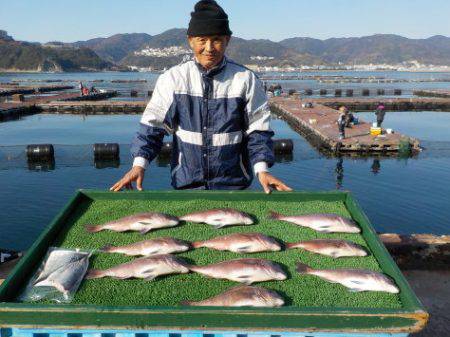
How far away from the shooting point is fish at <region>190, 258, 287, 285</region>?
2.57 m

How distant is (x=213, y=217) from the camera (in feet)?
10.9

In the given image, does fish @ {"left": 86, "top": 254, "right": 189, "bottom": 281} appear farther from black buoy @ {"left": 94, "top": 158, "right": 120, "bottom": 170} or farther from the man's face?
black buoy @ {"left": 94, "top": 158, "right": 120, "bottom": 170}

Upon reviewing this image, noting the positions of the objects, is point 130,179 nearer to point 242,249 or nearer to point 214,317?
point 242,249

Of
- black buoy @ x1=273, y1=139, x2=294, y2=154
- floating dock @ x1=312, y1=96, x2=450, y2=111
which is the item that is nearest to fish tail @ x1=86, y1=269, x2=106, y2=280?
black buoy @ x1=273, y1=139, x2=294, y2=154

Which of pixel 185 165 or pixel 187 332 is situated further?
pixel 185 165

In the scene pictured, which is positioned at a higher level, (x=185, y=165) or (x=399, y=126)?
(x=185, y=165)

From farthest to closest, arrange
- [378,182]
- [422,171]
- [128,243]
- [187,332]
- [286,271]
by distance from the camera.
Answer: [422,171] < [378,182] < [128,243] < [286,271] < [187,332]

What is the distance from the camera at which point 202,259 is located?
2.84 meters

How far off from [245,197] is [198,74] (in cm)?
137

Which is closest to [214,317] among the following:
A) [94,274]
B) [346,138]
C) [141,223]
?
[94,274]

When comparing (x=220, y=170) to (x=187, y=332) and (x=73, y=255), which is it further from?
(x=187, y=332)

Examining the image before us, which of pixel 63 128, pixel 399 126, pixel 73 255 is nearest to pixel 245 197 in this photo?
pixel 73 255

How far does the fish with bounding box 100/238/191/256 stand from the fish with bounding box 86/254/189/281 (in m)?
0.18

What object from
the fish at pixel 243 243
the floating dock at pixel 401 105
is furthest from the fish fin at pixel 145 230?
the floating dock at pixel 401 105
